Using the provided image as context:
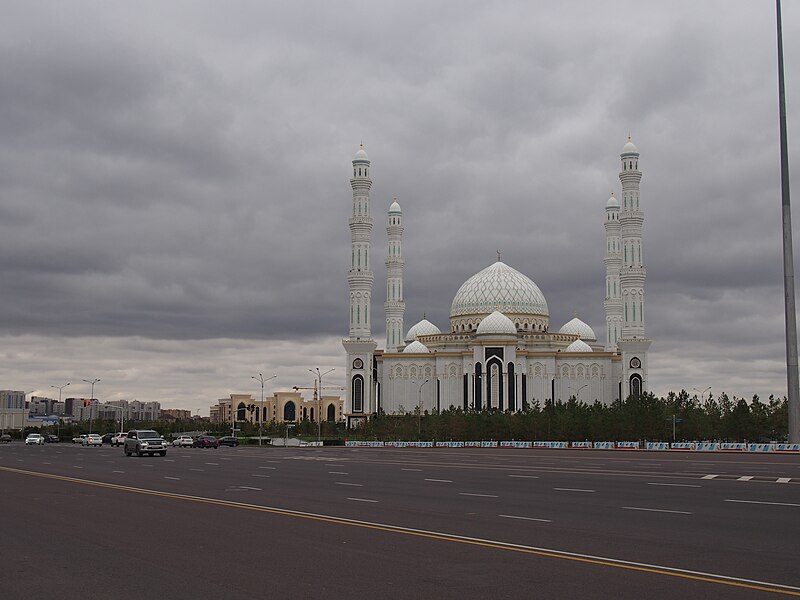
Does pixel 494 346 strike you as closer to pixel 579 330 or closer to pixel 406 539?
pixel 579 330

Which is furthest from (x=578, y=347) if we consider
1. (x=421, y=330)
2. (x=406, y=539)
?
(x=406, y=539)

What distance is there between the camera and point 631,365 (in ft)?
340

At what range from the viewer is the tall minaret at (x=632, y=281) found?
328ft

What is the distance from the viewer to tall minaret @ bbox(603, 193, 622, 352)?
117 m

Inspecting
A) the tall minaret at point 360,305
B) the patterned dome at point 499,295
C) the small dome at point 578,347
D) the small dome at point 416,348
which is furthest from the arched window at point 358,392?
the small dome at point 578,347

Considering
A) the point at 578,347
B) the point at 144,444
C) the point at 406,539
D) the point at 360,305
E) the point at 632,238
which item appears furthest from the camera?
the point at 578,347

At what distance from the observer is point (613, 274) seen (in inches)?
4619

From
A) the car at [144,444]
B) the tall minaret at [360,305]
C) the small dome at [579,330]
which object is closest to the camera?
the car at [144,444]

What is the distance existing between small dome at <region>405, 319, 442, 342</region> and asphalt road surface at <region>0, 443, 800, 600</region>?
103 meters

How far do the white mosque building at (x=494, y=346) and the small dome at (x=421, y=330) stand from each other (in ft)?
24.6

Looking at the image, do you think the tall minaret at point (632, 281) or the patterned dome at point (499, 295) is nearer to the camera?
the tall minaret at point (632, 281)

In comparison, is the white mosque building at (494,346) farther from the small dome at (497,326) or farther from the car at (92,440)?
the car at (92,440)

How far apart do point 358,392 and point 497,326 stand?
18211 mm

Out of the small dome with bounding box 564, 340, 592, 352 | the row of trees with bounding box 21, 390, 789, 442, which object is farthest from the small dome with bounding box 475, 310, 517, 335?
the row of trees with bounding box 21, 390, 789, 442
